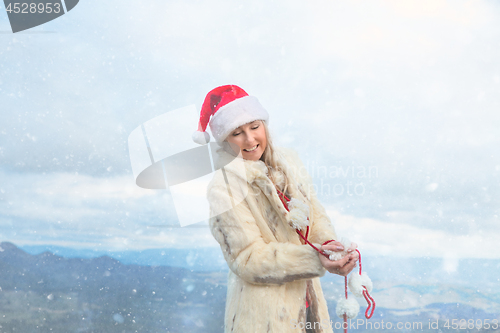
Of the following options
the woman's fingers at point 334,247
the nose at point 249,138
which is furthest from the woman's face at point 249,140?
the woman's fingers at point 334,247

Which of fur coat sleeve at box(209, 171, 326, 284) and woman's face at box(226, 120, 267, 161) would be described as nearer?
fur coat sleeve at box(209, 171, 326, 284)

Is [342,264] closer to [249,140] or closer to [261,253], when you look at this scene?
[261,253]

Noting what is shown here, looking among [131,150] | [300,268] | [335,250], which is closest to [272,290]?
[300,268]

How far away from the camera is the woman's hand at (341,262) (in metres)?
1.25

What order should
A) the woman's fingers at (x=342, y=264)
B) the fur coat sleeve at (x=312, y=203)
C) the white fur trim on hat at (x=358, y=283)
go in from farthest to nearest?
1. the fur coat sleeve at (x=312, y=203)
2. the white fur trim on hat at (x=358, y=283)
3. the woman's fingers at (x=342, y=264)

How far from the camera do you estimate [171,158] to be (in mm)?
2031

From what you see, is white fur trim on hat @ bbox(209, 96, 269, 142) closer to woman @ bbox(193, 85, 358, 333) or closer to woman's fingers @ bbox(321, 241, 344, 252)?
woman @ bbox(193, 85, 358, 333)

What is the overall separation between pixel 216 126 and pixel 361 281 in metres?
0.92

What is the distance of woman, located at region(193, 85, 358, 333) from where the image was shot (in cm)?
131

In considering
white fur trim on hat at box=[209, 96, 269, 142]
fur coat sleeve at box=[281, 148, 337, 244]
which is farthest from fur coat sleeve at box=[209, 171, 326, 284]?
white fur trim on hat at box=[209, 96, 269, 142]

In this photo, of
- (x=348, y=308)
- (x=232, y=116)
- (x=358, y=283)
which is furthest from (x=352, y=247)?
(x=232, y=116)

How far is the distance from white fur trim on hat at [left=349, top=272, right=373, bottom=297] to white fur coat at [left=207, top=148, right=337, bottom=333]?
6.0 inches

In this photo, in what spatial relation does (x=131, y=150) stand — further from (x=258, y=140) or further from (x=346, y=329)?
(x=346, y=329)

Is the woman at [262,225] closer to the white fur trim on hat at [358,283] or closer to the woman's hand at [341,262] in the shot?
the woman's hand at [341,262]
